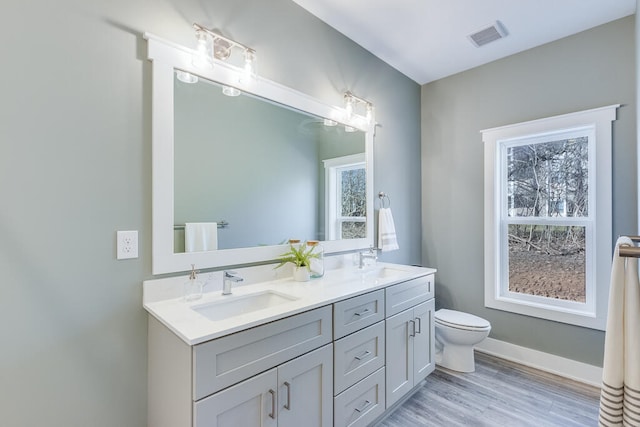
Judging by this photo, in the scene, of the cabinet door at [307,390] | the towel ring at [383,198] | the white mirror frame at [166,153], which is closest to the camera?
the cabinet door at [307,390]

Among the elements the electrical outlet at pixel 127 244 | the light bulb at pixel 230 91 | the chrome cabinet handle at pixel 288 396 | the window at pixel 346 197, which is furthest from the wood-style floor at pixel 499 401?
the light bulb at pixel 230 91

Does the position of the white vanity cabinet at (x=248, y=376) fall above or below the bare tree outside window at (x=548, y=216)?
below

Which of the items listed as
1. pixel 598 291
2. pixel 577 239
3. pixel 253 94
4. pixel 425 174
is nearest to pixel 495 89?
pixel 425 174

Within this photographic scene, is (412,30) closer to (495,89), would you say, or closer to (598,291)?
(495,89)

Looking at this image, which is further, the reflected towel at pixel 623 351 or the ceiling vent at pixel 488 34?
the ceiling vent at pixel 488 34

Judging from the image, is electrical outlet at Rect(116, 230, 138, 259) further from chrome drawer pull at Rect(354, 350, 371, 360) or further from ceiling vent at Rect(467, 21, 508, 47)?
ceiling vent at Rect(467, 21, 508, 47)

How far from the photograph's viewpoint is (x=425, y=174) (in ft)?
10.6

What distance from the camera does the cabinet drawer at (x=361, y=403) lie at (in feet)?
4.99

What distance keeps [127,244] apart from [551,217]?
3.10 meters

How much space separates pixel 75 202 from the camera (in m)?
1.23

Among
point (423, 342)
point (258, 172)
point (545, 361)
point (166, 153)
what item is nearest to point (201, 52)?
point (166, 153)

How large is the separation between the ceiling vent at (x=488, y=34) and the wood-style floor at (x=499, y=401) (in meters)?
2.69

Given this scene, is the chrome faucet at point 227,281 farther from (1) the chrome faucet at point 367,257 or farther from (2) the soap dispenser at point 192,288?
(1) the chrome faucet at point 367,257

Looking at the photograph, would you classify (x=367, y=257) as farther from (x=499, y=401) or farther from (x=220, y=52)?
(x=220, y=52)
